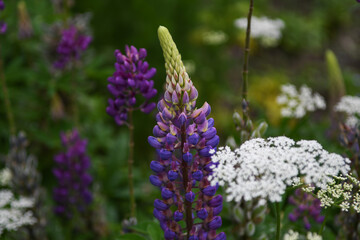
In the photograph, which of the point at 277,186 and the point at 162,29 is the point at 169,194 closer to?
the point at 277,186

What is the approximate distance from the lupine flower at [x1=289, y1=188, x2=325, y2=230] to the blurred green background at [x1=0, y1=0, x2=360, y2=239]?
0.46 m

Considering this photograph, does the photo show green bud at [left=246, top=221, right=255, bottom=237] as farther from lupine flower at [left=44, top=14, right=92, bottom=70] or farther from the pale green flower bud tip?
lupine flower at [left=44, top=14, right=92, bottom=70]

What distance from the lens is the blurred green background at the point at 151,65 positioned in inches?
138

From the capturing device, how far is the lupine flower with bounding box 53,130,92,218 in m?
2.94

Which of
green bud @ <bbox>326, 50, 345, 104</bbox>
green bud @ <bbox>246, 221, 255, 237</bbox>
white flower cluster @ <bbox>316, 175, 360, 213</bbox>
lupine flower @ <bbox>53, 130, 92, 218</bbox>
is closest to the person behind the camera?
white flower cluster @ <bbox>316, 175, 360, 213</bbox>

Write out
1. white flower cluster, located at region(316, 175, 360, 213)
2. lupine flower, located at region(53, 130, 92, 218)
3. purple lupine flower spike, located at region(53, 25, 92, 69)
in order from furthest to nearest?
purple lupine flower spike, located at region(53, 25, 92, 69) → lupine flower, located at region(53, 130, 92, 218) → white flower cluster, located at region(316, 175, 360, 213)

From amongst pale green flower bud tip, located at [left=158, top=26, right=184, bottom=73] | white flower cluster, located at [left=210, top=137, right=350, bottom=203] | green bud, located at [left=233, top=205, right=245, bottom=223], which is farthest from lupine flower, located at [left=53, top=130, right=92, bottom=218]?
white flower cluster, located at [left=210, top=137, right=350, bottom=203]

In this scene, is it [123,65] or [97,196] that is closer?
[123,65]

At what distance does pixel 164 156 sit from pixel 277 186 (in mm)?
426

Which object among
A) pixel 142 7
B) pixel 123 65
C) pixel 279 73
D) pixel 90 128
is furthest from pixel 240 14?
pixel 123 65

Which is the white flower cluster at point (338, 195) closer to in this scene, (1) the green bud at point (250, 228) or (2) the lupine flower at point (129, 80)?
(1) the green bud at point (250, 228)

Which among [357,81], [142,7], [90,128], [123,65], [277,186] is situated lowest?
[277,186]

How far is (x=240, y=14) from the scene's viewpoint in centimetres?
689

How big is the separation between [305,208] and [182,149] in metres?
0.92
